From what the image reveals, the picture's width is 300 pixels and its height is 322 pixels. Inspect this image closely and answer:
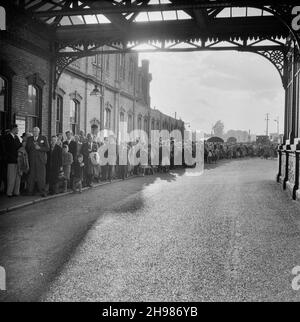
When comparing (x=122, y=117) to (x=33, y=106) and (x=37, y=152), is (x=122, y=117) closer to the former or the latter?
(x=33, y=106)

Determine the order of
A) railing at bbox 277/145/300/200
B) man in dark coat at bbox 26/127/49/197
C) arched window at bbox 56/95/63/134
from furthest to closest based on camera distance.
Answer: arched window at bbox 56/95/63/134
man in dark coat at bbox 26/127/49/197
railing at bbox 277/145/300/200

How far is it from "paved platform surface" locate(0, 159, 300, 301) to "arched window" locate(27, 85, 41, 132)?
5498 mm

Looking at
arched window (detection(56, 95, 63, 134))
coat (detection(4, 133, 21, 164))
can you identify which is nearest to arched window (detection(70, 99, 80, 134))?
arched window (detection(56, 95, 63, 134))

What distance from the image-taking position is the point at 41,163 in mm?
11805

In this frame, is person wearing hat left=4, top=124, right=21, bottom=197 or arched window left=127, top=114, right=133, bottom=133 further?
arched window left=127, top=114, right=133, bottom=133

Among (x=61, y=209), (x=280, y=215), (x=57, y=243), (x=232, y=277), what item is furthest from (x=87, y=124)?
(x=232, y=277)

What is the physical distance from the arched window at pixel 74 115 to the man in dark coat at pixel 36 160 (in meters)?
7.82

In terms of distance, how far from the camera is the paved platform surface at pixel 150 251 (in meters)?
4.29

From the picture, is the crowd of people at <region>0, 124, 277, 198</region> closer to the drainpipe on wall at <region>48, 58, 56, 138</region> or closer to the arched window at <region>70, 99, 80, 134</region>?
the drainpipe on wall at <region>48, 58, 56, 138</region>

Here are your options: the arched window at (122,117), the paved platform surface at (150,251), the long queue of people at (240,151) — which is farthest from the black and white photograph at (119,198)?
the long queue of people at (240,151)

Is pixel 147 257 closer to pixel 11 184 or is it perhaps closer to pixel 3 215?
pixel 3 215

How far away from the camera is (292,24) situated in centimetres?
1051

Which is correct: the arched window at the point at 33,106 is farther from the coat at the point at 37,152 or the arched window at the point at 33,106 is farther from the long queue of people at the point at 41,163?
the coat at the point at 37,152

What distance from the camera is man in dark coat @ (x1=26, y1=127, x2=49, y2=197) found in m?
11.8
